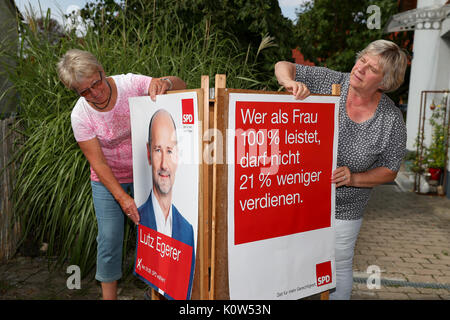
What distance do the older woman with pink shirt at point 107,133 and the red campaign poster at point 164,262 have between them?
193mm

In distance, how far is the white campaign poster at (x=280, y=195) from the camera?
186 centimetres

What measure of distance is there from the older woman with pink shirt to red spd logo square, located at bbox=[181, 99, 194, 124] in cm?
34

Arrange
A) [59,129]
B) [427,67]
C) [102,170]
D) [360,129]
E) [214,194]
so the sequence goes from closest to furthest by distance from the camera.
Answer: [214,194] < [360,129] < [102,170] < [59,129] < [427,67]

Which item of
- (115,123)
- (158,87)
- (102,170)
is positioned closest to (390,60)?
(158,87)

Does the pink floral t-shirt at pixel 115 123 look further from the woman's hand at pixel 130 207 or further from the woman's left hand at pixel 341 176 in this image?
the woman's left hand at pixel 341 176

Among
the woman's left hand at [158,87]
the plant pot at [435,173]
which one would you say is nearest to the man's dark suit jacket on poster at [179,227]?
the woman's left hand at [158,87]

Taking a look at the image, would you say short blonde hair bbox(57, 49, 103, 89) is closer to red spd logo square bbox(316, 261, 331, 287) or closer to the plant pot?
red spd logo square bbox(316, 261, 331, 287)

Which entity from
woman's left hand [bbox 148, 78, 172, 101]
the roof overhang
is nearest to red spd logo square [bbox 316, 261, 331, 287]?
woman's left hand [bbox 148, 78, 172, 101]

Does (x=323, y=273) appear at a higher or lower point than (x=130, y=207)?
lower

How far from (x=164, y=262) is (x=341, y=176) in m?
1.09

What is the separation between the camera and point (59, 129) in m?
3.47

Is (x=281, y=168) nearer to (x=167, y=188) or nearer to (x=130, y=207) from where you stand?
(x=167, y=188)

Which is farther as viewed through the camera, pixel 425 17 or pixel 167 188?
pixel 425 17
